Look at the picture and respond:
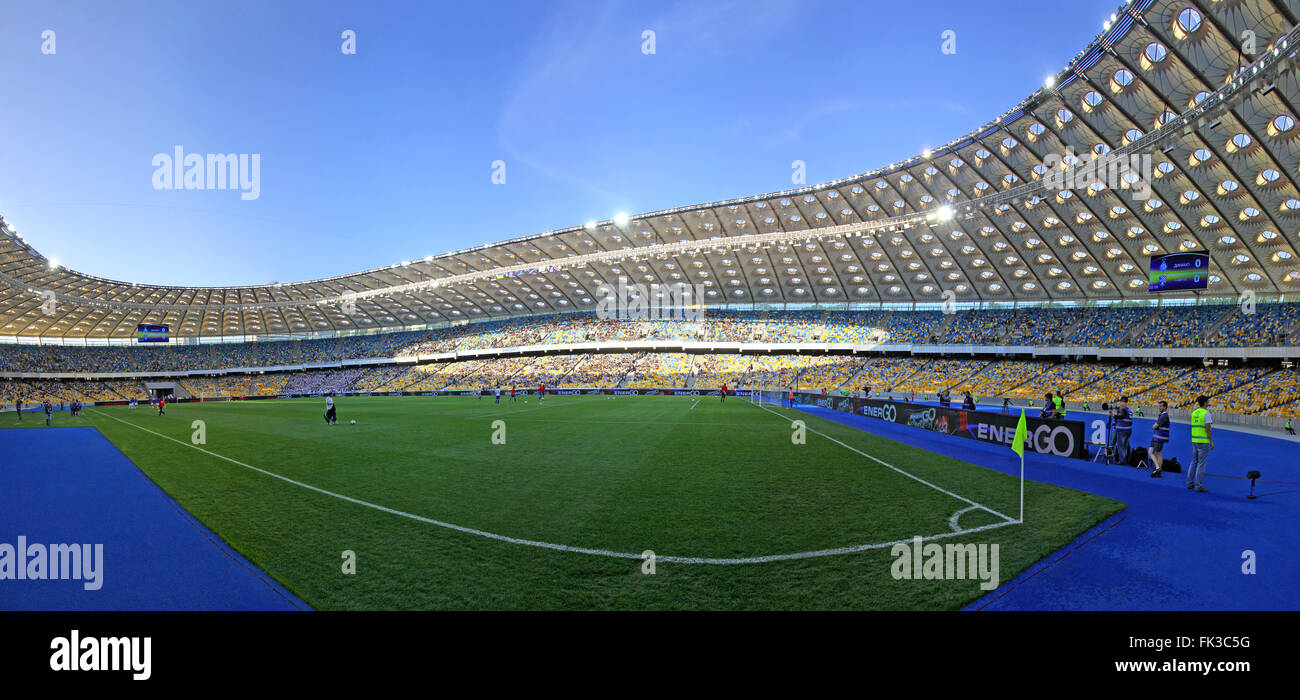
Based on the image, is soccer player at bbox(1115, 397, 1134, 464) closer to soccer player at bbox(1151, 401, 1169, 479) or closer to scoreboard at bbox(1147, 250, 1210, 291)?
soccer player at bbox(1151, 401, 1169, 479)

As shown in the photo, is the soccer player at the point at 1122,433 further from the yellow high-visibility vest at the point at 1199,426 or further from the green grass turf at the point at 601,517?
the green grass turf at the point at 601,517

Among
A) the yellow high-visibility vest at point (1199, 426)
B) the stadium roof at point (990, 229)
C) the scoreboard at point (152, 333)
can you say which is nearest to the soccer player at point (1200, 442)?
the yellow high-visibility vest at point (1199, 426)

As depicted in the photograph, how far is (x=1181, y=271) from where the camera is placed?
105 feet

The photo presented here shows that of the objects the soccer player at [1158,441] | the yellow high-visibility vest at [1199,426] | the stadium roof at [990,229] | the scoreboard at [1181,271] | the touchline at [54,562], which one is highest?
the stadium roof at [990,229]

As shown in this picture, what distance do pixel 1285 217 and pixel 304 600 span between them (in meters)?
49.9

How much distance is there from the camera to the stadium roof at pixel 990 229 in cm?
2314

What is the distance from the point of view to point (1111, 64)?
2434 cm

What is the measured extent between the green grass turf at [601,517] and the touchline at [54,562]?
1193 millimetres

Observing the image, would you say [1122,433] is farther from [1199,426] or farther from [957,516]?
[957,516]

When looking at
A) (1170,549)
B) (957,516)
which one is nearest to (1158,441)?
(1170,549)

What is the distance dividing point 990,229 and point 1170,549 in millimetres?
45904

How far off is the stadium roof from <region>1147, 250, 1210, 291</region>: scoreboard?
3.90m
